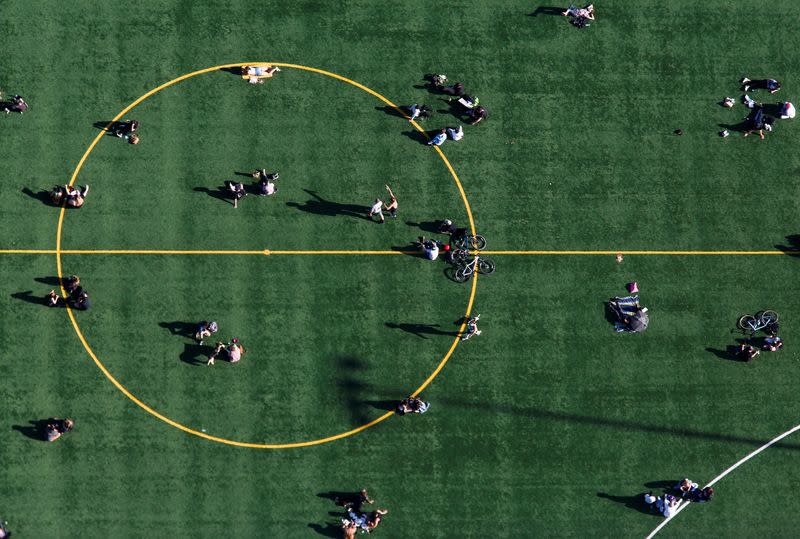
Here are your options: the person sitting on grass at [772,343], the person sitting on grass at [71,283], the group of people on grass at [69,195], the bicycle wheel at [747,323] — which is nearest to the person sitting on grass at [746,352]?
the person sitting on grass at [772,343]

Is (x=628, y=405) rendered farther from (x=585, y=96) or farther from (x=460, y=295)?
(x=585, y=96)

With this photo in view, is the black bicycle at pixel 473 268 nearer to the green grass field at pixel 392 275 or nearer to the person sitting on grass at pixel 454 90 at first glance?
the green grass field at pixel 392 275

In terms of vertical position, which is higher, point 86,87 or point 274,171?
point 86,87

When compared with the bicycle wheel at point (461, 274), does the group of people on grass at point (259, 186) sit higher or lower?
higher

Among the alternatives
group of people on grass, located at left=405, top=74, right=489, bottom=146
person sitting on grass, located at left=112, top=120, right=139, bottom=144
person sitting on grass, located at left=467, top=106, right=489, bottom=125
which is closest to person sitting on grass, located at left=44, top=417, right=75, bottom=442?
person sitting on grass, located at left=112, top=120, right=139, bottom=144

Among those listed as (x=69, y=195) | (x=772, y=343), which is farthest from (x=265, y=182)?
(x=772, y=343)

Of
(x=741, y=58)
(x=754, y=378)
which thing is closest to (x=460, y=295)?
(x=754, y=378)

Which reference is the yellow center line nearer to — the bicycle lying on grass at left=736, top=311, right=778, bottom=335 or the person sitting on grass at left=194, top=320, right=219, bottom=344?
the bicycle lying on grass at left=736, top=311, right=778, bottom=335
